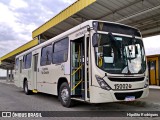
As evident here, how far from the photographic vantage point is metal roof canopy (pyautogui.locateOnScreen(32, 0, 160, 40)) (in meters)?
12.9

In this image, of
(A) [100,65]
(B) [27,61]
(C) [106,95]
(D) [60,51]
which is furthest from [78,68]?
(B) [27,61]

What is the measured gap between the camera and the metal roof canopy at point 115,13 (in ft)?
42.2

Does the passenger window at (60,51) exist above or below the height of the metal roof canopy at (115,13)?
below

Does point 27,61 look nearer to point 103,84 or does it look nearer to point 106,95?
point 103,84

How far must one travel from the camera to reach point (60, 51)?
10.0m

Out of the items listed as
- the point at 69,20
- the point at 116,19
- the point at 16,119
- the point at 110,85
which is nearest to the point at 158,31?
the point at 116,19

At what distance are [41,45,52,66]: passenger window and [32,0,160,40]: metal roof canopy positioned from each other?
3.79 metres

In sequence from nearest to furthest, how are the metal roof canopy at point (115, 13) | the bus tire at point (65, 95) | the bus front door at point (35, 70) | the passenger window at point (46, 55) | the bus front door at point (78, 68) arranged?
the bus front door at point (78, 68)
the bus tire at point (65, 95)
the passenger window at point (46, 55)
the metal roof canopy at point (115, 13)
the bus front door at point (35, 70)

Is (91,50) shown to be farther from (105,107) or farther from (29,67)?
(29,67)

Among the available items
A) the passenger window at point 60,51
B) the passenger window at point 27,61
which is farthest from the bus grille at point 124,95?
the passenger window at point 27,61

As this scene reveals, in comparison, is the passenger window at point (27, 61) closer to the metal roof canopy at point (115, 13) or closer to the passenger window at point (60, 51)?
the metal roof canopy at point (115, 13)

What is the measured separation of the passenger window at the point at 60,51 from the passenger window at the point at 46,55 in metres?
0.55

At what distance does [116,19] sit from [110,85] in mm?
8627

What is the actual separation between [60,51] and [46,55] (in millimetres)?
1874
